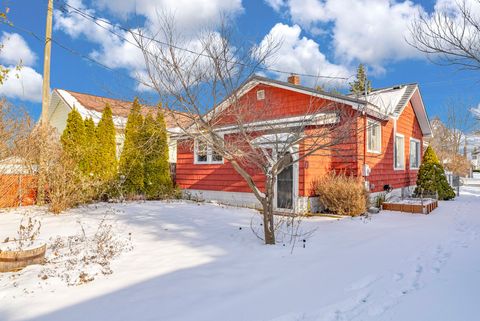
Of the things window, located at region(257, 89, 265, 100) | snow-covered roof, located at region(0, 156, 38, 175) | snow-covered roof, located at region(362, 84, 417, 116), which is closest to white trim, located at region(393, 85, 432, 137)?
snow-covered roof, located at region(362, 84, 417, 116)

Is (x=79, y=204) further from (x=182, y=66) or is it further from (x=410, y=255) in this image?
(x=410, y=255)

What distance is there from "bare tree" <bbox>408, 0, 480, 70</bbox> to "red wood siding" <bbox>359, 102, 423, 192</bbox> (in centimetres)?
381

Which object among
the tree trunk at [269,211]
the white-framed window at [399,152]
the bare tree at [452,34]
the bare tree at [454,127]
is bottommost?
the tree trunk at [269,211]

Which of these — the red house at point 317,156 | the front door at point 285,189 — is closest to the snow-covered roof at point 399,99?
the red house at point 317,156

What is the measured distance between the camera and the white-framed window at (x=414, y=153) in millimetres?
15194

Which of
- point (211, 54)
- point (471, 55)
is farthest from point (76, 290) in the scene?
point (471, 55)

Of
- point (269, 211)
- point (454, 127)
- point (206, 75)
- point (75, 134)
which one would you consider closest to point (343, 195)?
point (269, 211)

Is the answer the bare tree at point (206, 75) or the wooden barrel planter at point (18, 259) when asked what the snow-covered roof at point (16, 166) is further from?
the bare tree at point (206, 75)

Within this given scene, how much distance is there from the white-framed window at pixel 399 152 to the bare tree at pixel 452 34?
7.03m

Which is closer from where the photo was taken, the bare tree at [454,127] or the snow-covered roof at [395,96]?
the snow-covered roof at [395,96]

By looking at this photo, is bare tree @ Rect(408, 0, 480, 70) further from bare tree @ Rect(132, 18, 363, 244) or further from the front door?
the front door

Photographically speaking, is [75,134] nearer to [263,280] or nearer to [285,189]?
[285,189]

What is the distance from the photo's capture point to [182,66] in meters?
5.32

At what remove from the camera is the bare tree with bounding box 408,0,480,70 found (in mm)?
6031
